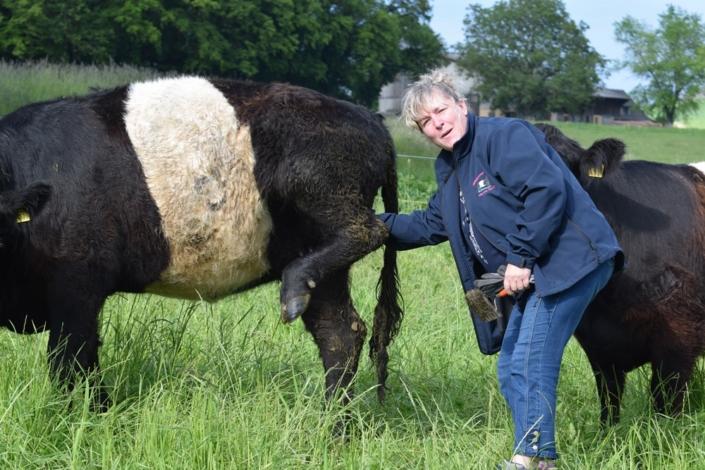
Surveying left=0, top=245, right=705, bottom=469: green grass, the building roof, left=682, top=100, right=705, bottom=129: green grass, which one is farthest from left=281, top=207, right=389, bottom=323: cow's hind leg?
the building roof

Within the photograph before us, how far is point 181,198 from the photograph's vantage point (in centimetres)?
436

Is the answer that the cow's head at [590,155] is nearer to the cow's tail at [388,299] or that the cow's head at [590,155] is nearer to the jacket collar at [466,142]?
the jacket collar at [466,142]

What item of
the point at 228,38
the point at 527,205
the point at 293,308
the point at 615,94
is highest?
the point at 615,94

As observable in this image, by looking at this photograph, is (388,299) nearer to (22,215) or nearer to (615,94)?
(22,215)

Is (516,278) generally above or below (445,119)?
below

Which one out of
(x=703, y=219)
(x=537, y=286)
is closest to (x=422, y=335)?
(x=703, y=219)

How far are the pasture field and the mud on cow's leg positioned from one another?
95 mm

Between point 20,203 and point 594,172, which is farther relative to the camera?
point 594,172

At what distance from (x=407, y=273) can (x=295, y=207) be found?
4063 mm

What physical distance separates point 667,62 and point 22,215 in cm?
10975

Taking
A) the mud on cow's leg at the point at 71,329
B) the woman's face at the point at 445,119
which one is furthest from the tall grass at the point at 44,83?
the woman's face at the point at 445,119

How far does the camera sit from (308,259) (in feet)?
14.4

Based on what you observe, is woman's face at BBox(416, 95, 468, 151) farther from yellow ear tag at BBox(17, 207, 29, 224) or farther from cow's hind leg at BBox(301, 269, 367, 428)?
yellow ear tag at BBox(17, 207, 29, 224)

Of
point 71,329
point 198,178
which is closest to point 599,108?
point 198,178
